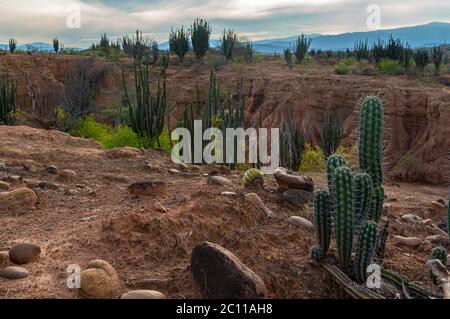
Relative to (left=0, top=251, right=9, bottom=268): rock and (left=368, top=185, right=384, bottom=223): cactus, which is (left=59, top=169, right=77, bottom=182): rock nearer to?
(left=0, top=251, right=9, bottom=268): rock

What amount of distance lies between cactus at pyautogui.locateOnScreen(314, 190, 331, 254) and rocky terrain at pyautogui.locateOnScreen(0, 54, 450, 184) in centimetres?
1123

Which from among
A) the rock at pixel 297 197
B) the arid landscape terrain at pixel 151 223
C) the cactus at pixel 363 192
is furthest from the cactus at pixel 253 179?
the cactus at pixel 363 192

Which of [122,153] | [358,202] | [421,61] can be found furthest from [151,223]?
[421,61]

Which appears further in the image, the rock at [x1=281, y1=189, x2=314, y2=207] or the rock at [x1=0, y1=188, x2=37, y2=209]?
the rock at [x1=281, y1=189, x2=314, y2=207]

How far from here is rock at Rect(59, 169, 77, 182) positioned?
23.2 feet

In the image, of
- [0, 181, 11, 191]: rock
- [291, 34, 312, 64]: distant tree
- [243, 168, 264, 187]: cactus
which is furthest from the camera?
[291, 34, 312, 64]: distant tree

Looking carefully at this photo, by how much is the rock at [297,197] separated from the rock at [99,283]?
9.03ft

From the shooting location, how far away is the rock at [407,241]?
18.4 ft

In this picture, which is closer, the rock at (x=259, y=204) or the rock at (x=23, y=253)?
the rock at (x=23, y=253)

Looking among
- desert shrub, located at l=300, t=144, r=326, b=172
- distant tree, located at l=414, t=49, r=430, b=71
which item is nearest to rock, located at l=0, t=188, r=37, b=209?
desert shrub, located at l=300, t=144, r=326, b=172

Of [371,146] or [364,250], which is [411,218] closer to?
[371,146]

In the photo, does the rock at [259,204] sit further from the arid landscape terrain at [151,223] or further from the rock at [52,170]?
the rock at [52,170]
